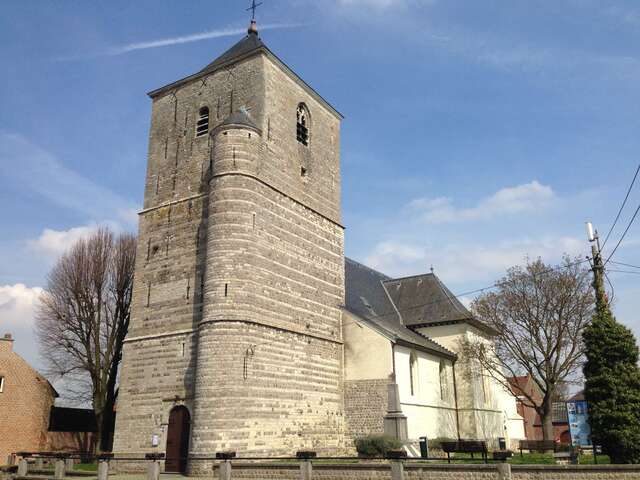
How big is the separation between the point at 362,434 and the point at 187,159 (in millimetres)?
13054

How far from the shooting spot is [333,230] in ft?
84.6

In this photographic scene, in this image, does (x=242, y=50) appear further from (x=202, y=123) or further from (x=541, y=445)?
(x=541, y=445)

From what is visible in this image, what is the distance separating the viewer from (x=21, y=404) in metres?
27.9

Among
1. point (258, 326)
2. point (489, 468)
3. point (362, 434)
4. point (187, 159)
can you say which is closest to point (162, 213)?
point (187, 159)

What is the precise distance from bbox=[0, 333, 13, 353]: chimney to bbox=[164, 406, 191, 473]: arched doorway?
1354 centimetres

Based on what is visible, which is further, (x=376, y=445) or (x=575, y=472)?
(x=376, y=445)

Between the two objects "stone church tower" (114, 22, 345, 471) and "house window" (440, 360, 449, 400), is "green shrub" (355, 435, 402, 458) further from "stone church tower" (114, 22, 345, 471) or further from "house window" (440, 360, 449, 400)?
"house window" (440, 360, 449, 400)

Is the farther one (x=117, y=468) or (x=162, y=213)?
(x=162, y=213)

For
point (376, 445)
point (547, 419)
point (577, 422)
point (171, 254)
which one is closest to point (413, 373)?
point (376, 445)

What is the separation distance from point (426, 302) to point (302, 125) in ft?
40.5

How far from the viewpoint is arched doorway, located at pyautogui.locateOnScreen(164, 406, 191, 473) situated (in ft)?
62.0

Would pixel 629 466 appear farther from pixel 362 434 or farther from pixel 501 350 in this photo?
pixel 501 350

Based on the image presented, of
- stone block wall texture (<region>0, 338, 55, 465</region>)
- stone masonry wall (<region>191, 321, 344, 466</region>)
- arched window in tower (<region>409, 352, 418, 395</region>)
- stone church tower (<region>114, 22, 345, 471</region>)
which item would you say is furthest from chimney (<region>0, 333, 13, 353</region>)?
arched window in tower (<region>409, 352, 418, 395</region>)

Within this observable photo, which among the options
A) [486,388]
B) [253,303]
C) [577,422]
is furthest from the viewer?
[577,422]
